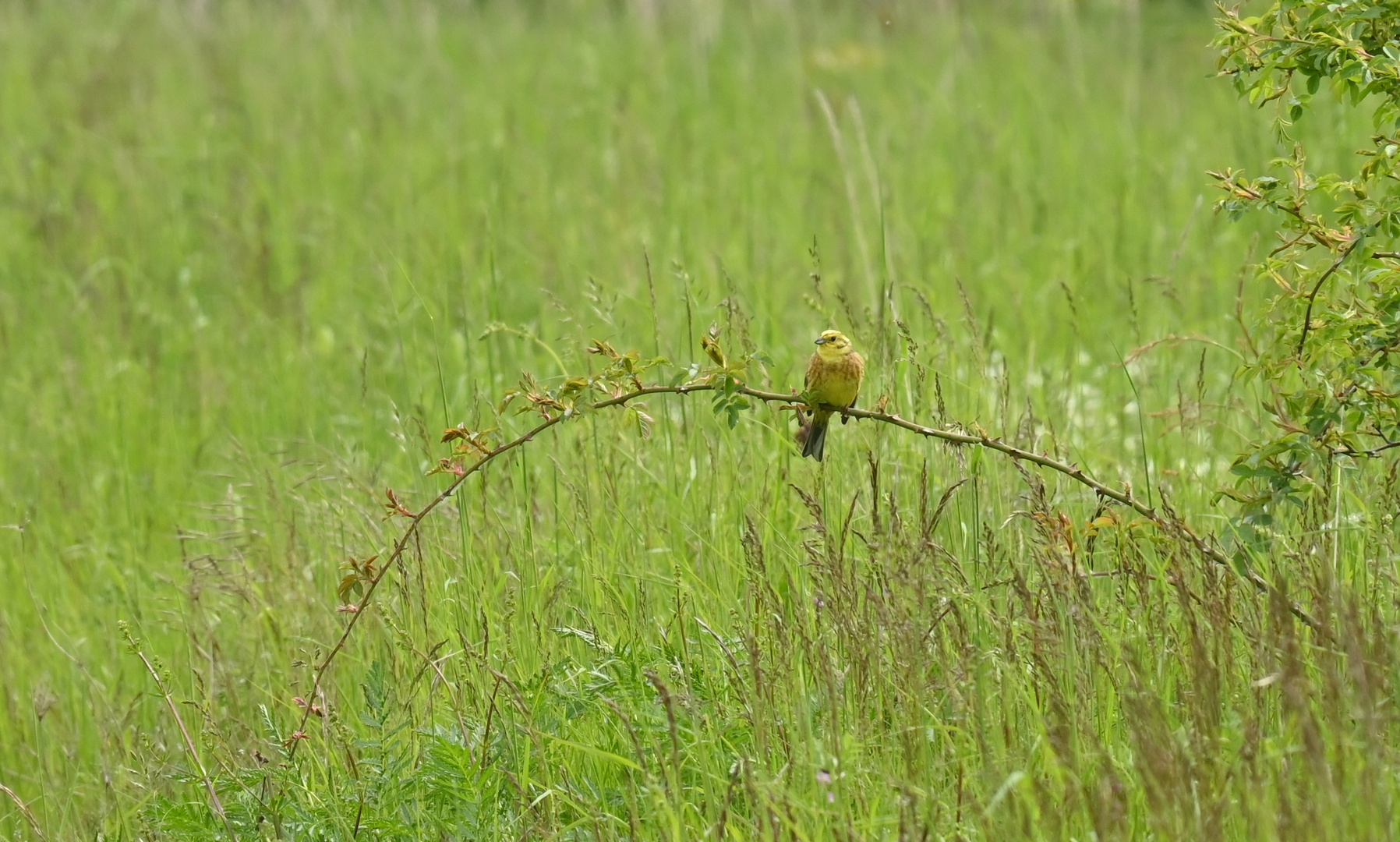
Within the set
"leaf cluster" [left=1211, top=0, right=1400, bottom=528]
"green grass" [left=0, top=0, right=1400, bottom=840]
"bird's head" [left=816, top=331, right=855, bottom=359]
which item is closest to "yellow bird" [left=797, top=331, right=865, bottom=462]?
"bird's head" [left=816, top=331, right=855, bottom=359]

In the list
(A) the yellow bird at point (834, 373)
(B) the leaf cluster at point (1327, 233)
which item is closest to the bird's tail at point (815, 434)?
(A) the yellow bird at point (834, 373)

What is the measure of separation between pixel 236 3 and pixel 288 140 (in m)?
3.32

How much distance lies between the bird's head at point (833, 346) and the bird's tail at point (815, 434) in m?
0.14

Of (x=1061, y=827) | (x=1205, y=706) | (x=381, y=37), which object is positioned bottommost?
(x=1061, y=827)

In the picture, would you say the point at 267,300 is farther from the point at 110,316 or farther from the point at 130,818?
the point at 130,818

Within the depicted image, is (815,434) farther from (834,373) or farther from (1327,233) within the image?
(1327,233)

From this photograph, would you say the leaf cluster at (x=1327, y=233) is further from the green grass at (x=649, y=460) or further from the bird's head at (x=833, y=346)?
the bird's head at (x=833, y=346)

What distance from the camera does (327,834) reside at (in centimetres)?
275

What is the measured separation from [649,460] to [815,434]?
84cm

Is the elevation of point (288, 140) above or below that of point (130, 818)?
above

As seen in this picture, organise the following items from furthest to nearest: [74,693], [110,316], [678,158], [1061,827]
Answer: [678,158]
[110,316]
[74,693]
[1061,827]

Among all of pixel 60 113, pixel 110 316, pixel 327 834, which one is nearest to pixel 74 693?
pixel 327 834

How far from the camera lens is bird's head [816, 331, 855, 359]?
118 inches

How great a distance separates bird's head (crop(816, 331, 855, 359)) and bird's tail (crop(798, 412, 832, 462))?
0.14 metres
